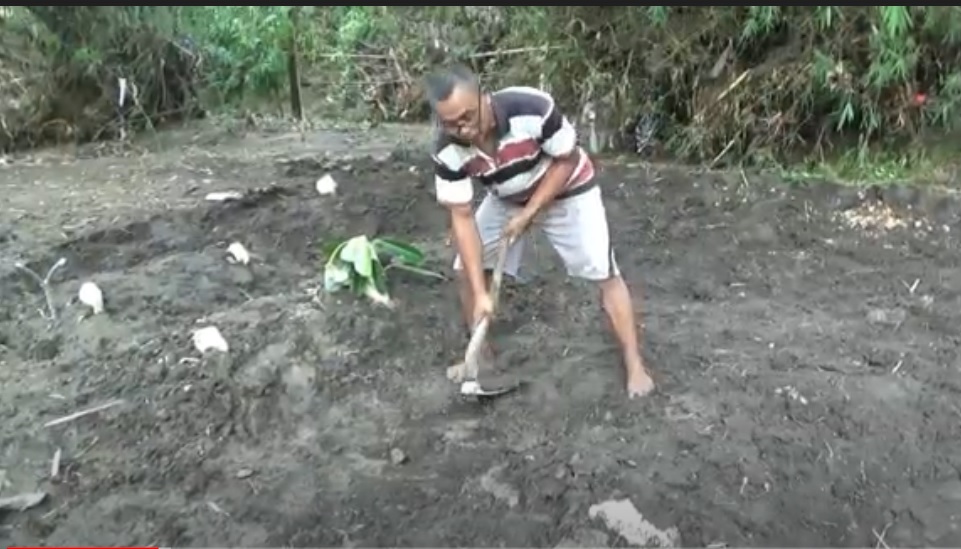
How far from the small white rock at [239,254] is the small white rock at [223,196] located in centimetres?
83

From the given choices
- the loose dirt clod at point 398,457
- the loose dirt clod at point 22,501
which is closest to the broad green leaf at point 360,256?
the loose dirt clod at point 398,457

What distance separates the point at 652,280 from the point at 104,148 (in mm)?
3967

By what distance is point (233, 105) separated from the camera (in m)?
7.70

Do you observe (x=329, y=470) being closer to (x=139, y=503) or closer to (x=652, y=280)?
(x=139, y=503)

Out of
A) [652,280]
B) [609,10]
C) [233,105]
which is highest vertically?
[609,10]

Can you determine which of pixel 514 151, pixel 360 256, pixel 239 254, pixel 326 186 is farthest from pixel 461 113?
pixel 326 186

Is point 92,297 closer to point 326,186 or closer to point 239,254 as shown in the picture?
point 239,254

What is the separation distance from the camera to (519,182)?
2.98 m

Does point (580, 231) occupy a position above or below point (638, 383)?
above

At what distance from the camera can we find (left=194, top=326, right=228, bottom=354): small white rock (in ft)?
10.8

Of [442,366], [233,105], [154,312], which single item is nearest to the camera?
[442,366]

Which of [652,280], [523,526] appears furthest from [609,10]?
[523,526]

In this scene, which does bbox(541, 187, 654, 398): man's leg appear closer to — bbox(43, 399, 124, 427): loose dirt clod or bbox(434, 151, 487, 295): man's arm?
bbox(434, 151, 487, 295): man's arm

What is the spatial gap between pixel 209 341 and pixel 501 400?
91cm
